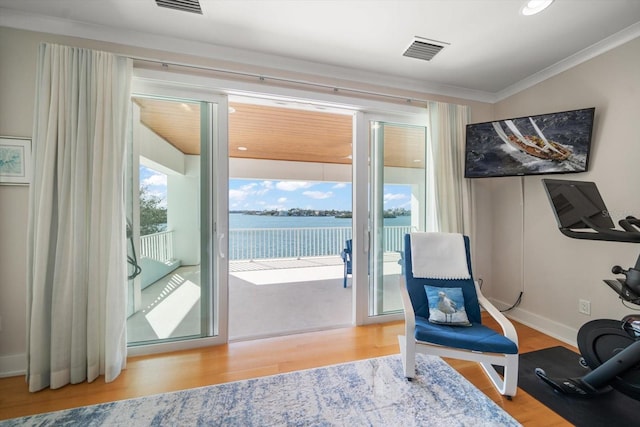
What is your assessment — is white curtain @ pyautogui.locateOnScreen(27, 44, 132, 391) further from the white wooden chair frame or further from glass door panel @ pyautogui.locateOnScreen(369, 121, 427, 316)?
glass door panel @ pyautogui.locateOnScreen(369, 121, 427, 316)

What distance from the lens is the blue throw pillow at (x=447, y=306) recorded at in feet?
6.53

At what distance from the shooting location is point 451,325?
6.51ft

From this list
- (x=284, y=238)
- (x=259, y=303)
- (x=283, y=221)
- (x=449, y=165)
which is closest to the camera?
(x=449, y=165)

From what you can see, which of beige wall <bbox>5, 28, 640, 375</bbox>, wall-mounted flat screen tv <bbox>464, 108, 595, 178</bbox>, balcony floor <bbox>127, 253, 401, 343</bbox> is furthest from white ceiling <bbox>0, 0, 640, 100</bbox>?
balcony floor <bbox>127, 253, 401, 343</bbox>

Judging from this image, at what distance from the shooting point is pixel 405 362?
183 cm

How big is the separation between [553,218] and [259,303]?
338cm

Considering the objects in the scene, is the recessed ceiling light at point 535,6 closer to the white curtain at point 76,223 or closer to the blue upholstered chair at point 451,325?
the blue upholstered chair at point 451,325

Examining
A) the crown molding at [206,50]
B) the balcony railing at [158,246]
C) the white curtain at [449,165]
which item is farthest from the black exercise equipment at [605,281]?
the balcony railing at [158,246]

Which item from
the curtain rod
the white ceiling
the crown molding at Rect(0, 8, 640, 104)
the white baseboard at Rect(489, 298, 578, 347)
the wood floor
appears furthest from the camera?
the white baseboard at Rect(489, 298, 578, 347)

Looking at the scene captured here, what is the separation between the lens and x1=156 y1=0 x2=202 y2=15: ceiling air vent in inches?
67.2

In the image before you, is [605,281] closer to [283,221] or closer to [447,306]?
[447,306]

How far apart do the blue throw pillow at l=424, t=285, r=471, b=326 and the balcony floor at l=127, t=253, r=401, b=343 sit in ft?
2.52

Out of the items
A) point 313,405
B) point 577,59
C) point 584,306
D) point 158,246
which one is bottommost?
point 313,405

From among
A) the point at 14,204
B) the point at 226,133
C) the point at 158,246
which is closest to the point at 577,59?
the point at 226,133
